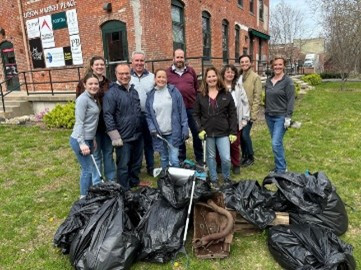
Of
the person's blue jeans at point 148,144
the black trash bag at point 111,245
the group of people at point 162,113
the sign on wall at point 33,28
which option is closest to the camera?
the black trash bag at point 111,245

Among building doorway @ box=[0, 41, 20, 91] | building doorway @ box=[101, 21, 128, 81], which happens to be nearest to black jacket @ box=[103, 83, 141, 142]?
building doorway @ box=[101, 21, 128, 81]

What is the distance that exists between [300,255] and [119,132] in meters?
2.54

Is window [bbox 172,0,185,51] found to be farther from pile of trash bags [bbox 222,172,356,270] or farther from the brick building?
pile of trash bags [bbox 222,172,356,270]

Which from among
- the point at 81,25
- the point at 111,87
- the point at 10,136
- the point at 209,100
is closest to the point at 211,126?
the point at 209,100

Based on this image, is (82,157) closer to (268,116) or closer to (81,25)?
(268,116)

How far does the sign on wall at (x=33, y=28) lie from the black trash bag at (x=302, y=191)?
12015 millimetres

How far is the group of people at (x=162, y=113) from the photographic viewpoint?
3.88m

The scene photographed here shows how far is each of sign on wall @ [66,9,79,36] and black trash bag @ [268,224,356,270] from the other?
34.9 ft

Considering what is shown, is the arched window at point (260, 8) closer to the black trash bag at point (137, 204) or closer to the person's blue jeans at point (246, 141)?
the person's blue jeans at point (246, 141)

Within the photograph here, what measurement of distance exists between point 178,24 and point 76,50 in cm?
399

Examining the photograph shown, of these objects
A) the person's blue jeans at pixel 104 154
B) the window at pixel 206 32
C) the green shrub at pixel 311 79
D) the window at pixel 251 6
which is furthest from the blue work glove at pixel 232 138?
the green shrub at pixel 311 79

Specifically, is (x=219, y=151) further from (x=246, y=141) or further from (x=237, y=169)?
(x=246, y=141)

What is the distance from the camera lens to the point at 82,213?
10.4 feet

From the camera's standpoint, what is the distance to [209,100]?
4.26m
